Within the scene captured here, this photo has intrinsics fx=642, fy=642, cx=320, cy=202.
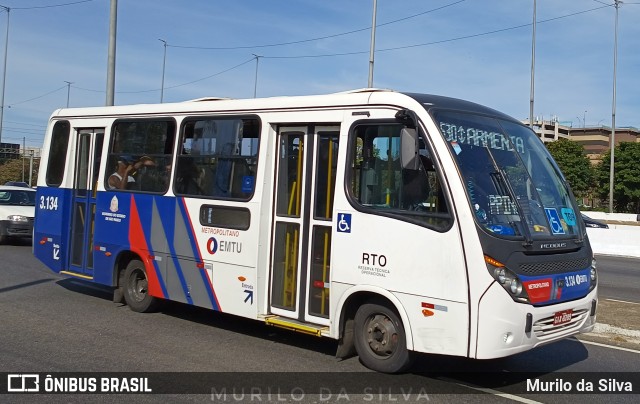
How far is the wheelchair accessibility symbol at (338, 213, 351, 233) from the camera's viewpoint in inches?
274

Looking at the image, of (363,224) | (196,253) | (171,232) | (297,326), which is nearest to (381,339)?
(297,326)

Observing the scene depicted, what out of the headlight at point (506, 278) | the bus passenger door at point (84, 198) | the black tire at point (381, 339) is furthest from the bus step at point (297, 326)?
the bus passenger door at point (84, 198)

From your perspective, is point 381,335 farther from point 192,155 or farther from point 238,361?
point 192,155

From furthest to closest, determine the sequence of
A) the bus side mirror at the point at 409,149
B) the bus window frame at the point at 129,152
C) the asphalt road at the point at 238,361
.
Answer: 1. the bus window frame at the point at 129,152
2. the bus side mirror at the point at 409,149
3. the asphalt road at the point at 238,361

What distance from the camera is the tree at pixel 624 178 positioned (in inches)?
2778

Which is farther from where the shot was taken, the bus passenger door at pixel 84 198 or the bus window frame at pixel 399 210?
the bus passenger door at pixel 84 198

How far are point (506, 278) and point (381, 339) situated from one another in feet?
5.10

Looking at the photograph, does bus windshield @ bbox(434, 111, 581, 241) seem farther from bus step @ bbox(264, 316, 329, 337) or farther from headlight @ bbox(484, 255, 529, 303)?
bus step @ bbox(264, 316, 329, 337)

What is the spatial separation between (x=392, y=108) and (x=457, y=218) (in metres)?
1.44

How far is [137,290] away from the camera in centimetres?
978

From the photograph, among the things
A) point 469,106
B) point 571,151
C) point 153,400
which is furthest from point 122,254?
point 571,151

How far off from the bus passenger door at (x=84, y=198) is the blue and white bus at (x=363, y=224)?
0.86m

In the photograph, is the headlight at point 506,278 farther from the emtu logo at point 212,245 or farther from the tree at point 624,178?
the tree at point 624,178

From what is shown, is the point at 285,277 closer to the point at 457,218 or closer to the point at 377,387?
the point at 377,387
